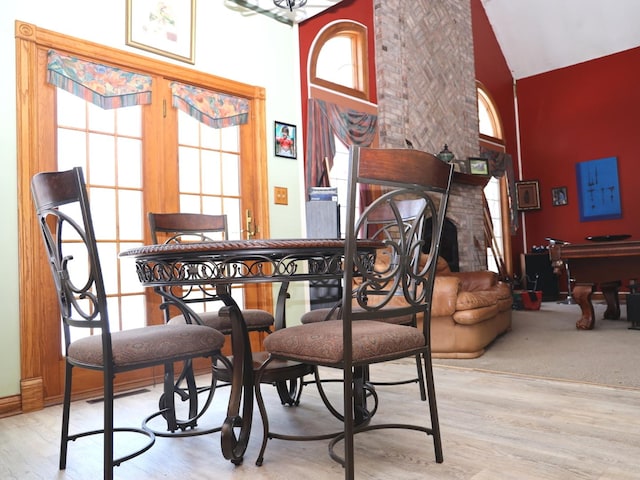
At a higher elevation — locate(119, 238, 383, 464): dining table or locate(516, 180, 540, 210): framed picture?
locate(516, 180, 540, 210): framed picture

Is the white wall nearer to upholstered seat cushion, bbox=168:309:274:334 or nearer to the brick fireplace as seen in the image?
upholstered seat cushion, bbox=168:309:274:334

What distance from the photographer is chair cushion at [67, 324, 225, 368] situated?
5.63 ft

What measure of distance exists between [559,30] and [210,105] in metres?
7.35

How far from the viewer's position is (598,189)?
8523mm

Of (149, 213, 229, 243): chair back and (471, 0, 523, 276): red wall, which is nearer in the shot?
(149, 213, 229, 243): chair back

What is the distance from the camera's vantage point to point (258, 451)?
2.02m

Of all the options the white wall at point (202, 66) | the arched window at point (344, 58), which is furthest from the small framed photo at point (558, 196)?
the white wall at point (202, 66)

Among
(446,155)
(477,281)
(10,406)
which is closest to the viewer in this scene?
(10,406)

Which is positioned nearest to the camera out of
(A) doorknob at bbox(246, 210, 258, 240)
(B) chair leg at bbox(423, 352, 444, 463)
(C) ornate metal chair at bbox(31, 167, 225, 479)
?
(C) ornate metal chair at bbox(31, 167, 225, 479)

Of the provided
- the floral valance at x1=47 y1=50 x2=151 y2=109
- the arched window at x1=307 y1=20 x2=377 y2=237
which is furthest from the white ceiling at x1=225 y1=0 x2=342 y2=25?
the floral valance at x1=47 y1=50 x2=151 y2=109

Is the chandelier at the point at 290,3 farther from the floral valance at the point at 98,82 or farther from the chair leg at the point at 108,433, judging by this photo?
the chair leg at the point at 108,433

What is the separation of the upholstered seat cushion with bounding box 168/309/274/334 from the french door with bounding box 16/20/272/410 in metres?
0.91

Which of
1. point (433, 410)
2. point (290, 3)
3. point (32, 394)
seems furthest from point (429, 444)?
point (290, 3)

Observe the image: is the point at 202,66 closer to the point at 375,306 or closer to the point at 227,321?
the point at 227,321
